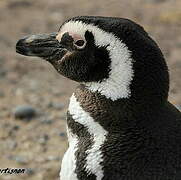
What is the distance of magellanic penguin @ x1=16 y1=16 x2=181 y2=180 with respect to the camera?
2.27 m

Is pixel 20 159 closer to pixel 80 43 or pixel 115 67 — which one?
pixel 80 43

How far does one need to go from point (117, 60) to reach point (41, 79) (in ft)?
10.8

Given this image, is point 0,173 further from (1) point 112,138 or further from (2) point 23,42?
(1) point 112,138

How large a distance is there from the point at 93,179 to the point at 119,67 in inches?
18.4

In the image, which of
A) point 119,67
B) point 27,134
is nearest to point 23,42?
point 119,67

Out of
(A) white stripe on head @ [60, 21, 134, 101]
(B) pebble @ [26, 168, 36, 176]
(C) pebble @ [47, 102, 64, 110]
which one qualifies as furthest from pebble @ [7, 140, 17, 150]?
(A) white stripe on head @ [60, 21, 134, 101]

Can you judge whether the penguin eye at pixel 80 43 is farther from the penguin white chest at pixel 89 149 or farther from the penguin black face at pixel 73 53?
the penguin white chest at pixel 89 149

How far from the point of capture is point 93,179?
235cm

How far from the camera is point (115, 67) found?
7.59ft

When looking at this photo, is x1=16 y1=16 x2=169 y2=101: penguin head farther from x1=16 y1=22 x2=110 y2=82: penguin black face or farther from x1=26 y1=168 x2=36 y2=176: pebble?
x1=26 y1=168 x2=36 y2=176: pebble

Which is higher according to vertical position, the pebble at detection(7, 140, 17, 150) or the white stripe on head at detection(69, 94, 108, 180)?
the white stripe on head at detection(69, 94, 108, 180)

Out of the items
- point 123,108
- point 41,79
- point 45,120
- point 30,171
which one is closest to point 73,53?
point 123,108

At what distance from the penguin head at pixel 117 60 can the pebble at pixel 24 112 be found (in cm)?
227

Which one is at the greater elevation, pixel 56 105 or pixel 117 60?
pixel 117 60
